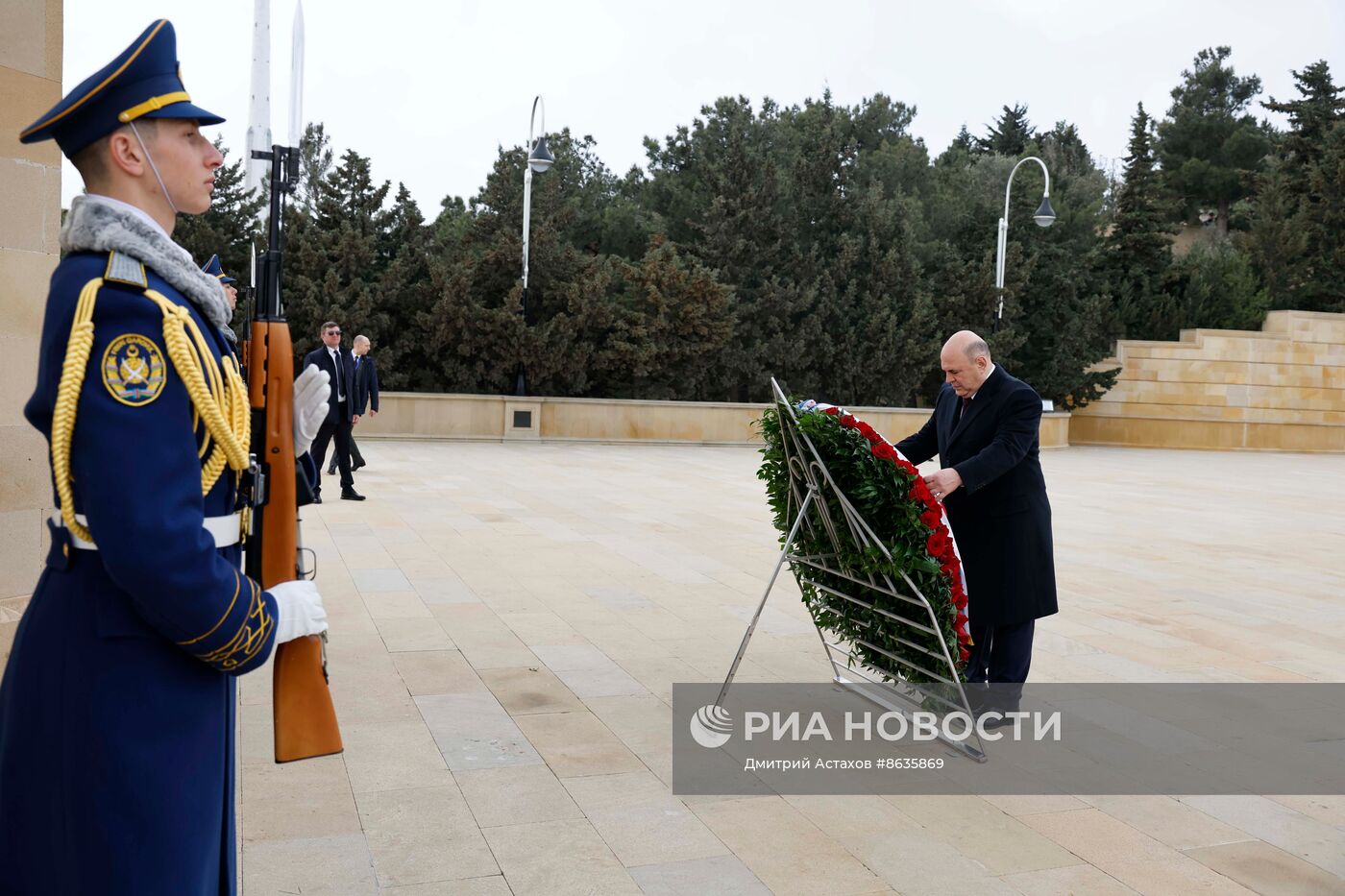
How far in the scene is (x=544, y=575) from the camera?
887 centimetres

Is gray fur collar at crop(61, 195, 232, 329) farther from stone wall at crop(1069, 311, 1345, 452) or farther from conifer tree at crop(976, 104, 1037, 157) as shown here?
conifer tree at crop(976, 104, 1037, 157)

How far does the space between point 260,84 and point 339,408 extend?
33.5 ft

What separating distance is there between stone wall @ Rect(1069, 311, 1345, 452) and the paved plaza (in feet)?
69.5

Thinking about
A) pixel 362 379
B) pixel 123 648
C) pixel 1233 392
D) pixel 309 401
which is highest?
pixel 1233 392

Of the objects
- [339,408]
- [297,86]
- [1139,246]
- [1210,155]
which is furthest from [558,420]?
[1210,155]

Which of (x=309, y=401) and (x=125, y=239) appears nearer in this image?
(x=125, y=239)

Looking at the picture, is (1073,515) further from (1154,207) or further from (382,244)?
(1154,207)

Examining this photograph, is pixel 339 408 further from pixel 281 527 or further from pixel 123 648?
pixel 123 648

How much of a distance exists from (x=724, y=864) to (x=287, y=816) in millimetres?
1575

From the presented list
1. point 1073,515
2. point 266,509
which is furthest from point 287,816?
point 1073,515

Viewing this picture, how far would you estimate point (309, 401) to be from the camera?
7.61 ft

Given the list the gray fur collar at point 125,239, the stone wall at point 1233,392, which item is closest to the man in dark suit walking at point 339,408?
the gray fur collar at point 125,239

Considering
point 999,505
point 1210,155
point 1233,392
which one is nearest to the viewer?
point 999,505

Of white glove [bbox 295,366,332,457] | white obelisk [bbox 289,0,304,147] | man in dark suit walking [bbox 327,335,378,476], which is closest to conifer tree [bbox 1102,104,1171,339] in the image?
man in dark suit walking [bbox 327,335,378,476]
